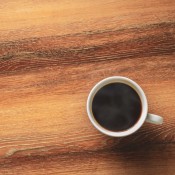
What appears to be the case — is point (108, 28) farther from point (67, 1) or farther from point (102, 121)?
point (102, 121)

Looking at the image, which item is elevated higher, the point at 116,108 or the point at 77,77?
the point at 77,77

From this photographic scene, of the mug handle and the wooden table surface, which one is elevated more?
the wooden table surface

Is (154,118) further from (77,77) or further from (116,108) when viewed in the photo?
(77,77)

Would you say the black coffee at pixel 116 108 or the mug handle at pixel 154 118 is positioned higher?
the black coffee at pixel 116 108

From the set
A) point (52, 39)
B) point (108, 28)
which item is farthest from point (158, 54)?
point (52, 39)

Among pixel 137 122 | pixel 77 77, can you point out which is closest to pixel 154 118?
pixel 137 122
